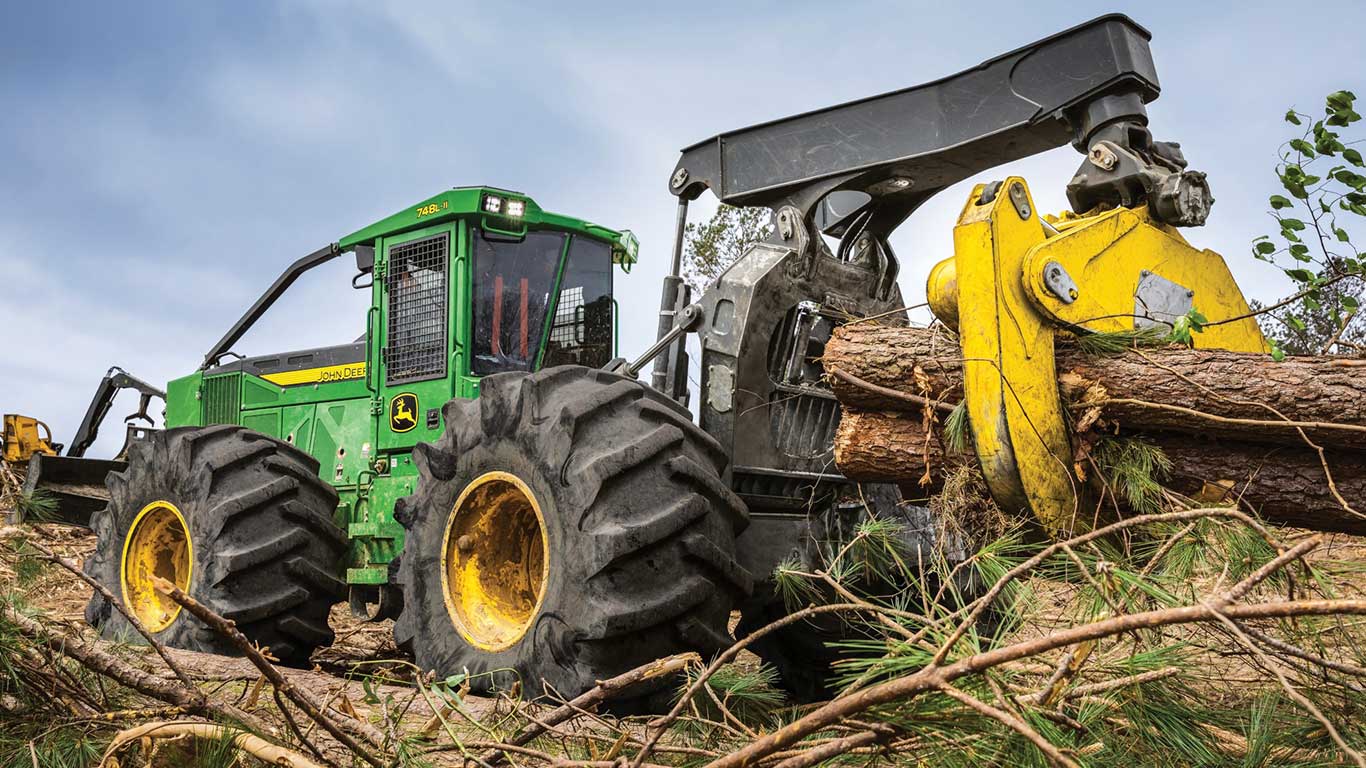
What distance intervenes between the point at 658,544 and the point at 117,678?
1645 millimetres

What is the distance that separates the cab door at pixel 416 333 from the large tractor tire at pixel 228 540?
21.6 inches

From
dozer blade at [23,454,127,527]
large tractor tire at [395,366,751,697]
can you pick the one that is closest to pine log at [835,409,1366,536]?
large tractor tire at [395,366,751,697]

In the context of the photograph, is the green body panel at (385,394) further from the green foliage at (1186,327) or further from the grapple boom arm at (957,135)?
the green foliage at (1186,327)

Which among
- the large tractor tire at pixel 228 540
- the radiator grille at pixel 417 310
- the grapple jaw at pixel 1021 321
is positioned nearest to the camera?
the grapple jaw at pixel 1021 321

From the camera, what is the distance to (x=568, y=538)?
3.95 metres

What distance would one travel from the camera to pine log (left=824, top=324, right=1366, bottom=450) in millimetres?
3129

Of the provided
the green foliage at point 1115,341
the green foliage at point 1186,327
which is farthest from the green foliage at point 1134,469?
the green foliage at point 1186,327

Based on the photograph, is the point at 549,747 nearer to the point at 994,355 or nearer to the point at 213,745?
the point at 213,745

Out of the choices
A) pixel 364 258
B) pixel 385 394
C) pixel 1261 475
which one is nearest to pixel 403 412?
pixel 385 394

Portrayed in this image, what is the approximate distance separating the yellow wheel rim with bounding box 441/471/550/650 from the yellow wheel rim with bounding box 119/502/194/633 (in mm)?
2522

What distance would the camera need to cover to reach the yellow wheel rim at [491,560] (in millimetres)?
4441

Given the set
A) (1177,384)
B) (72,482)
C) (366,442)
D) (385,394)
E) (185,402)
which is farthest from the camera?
(72,482)

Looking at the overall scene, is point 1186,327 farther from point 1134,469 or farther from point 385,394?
point 385,394

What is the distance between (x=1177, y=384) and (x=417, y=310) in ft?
13.9
